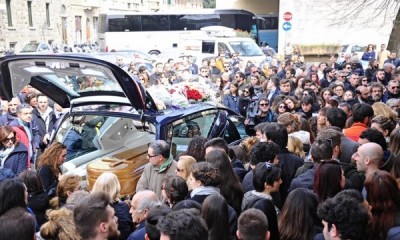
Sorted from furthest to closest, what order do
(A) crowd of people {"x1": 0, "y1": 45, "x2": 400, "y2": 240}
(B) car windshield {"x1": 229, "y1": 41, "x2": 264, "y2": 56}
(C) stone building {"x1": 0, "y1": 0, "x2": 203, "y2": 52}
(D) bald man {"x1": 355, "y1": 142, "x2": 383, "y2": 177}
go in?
1. (C) stone building {"x1": 0, "y1": 0, "x2": 203, "y2": 52}
2. (B) car windshield {"x1": 229, "y1": 41, "x2": 264, "y2": 56}
3. (D) bald man {"x1": 355, "y1": 142, "x2": 383, "y2": 177}
4. (A) crowd of people {"x1": 0, "y1": 45, "x2": 400, "y2": 240}

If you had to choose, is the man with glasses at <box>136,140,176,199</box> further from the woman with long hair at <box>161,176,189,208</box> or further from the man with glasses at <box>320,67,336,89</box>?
the man with glasses at <box>320,67,336,89</box>

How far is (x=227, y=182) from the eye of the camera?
4.64 meters

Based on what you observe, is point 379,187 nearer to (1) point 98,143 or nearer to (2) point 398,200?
(2) point 398,200

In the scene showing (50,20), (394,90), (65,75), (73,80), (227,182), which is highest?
(50,20)

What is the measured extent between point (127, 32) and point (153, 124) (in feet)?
99.7

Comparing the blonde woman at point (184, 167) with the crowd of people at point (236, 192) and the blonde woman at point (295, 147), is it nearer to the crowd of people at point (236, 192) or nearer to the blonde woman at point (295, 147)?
the crowd of people at point (236, 192)

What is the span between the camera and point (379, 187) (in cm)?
375

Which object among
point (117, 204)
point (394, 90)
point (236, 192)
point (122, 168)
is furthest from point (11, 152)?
point (394, 90)

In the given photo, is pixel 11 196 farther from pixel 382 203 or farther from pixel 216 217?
pixel 382 203

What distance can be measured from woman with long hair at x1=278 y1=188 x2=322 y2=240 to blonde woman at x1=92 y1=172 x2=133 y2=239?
1.33m

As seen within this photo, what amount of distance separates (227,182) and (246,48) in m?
19.1

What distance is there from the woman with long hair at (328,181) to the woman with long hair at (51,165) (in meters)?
2.75

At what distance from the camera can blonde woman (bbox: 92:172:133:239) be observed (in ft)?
13.9

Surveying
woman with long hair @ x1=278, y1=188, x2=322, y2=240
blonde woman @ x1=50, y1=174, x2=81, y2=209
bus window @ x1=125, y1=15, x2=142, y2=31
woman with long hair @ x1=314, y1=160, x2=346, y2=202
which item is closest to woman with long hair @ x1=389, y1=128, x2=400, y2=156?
woman with long hair @ x1=314, y1=160, x2=346, y2=202
